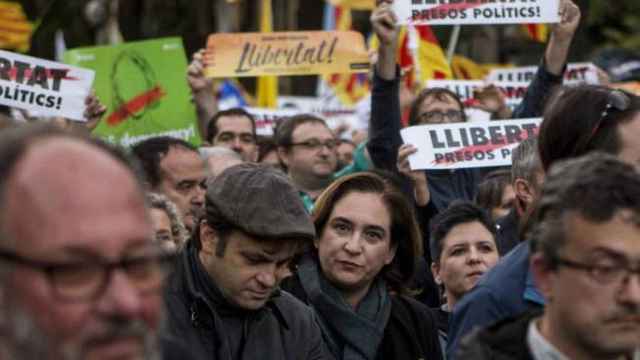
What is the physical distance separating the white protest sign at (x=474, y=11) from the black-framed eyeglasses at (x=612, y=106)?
160 inches

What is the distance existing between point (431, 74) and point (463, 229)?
18.1 feet

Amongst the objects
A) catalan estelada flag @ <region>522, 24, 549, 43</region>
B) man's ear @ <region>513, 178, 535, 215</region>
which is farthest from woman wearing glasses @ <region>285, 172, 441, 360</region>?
catalan estelada flag @ <region>522, 24, 549, 43</region>

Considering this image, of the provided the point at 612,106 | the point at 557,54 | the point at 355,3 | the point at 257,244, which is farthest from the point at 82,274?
the point at 355,3

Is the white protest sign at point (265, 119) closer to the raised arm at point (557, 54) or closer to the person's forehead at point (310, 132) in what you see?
the person's forehead at point (310, 132)

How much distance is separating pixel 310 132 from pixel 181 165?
2.03m

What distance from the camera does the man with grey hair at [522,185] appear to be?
494cm

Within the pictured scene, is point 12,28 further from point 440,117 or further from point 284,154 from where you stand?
point 440,117

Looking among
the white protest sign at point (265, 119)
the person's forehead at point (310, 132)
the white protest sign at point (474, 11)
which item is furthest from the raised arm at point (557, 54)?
the white protest sign at point (265, 119)

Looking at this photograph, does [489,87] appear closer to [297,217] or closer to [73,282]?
[297,217]

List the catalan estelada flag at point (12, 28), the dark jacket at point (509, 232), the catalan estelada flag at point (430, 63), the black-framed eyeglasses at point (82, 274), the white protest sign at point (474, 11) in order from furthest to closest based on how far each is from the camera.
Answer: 1. the catalan estelada flag at point (12, 28)
2. the catalan estelada flag at point (430, 63)
3. the white protest sign at point (474, 11)
4. the dark jacket at point (509, 232)
5. the black-framed eyeglasses at point (82, 274)

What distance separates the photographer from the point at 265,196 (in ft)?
16.8

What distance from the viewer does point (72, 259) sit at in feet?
8.14

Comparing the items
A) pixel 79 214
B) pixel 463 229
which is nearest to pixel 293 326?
pixel 463 229

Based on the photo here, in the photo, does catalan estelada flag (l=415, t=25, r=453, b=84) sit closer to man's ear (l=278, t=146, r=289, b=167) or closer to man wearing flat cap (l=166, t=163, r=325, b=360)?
man's ear (l=278, t=146, r=289, b=167)
